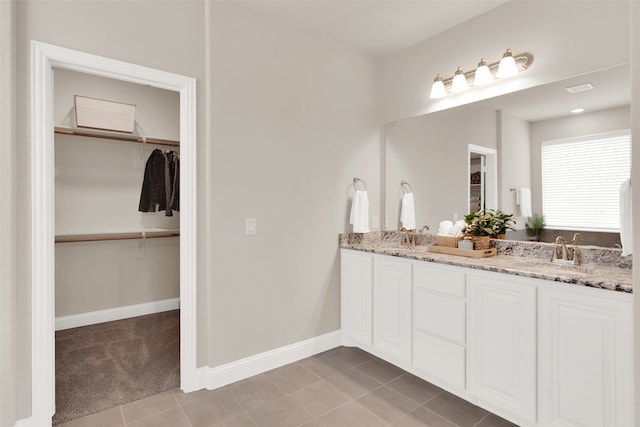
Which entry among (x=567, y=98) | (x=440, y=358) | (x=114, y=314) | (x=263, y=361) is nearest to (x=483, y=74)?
(x=567, y=98)

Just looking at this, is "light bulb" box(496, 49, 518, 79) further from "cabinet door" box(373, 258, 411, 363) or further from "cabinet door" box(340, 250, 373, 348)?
"cabinet door" box(340, 250, 373, 348)

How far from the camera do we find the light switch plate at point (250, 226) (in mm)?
2531

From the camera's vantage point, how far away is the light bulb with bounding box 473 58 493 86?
2430 mm

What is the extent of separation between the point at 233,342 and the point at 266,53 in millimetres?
2217

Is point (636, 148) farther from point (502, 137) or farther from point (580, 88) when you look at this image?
point (502, 137)

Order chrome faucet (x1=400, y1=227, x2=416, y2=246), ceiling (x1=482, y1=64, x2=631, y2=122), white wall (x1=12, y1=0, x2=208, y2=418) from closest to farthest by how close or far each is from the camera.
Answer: white wall (x1=12, y1=0, x2=208, y2=418) → ceiling (x1=482, y1=64, x2=631, y2=122) → chrome faucet (x1=400, y1=227, x2=416, y2=246)

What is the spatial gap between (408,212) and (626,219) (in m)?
1.51

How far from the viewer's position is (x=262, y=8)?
98.9 inches

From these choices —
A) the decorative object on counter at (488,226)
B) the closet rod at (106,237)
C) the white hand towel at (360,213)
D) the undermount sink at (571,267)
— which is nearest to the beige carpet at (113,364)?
the closet rod at (106,237)

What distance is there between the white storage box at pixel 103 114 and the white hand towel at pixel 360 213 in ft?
7.40

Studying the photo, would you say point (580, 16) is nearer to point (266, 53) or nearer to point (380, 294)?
point (266, 53)

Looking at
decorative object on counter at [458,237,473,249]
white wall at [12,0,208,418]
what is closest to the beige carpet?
white wall at [12,0,208,418]

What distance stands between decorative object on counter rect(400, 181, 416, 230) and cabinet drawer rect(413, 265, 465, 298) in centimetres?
75

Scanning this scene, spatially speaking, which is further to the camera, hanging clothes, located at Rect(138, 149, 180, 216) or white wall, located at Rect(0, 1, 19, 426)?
hanging clothes, located at Rect(138, 149, 180, 216)
